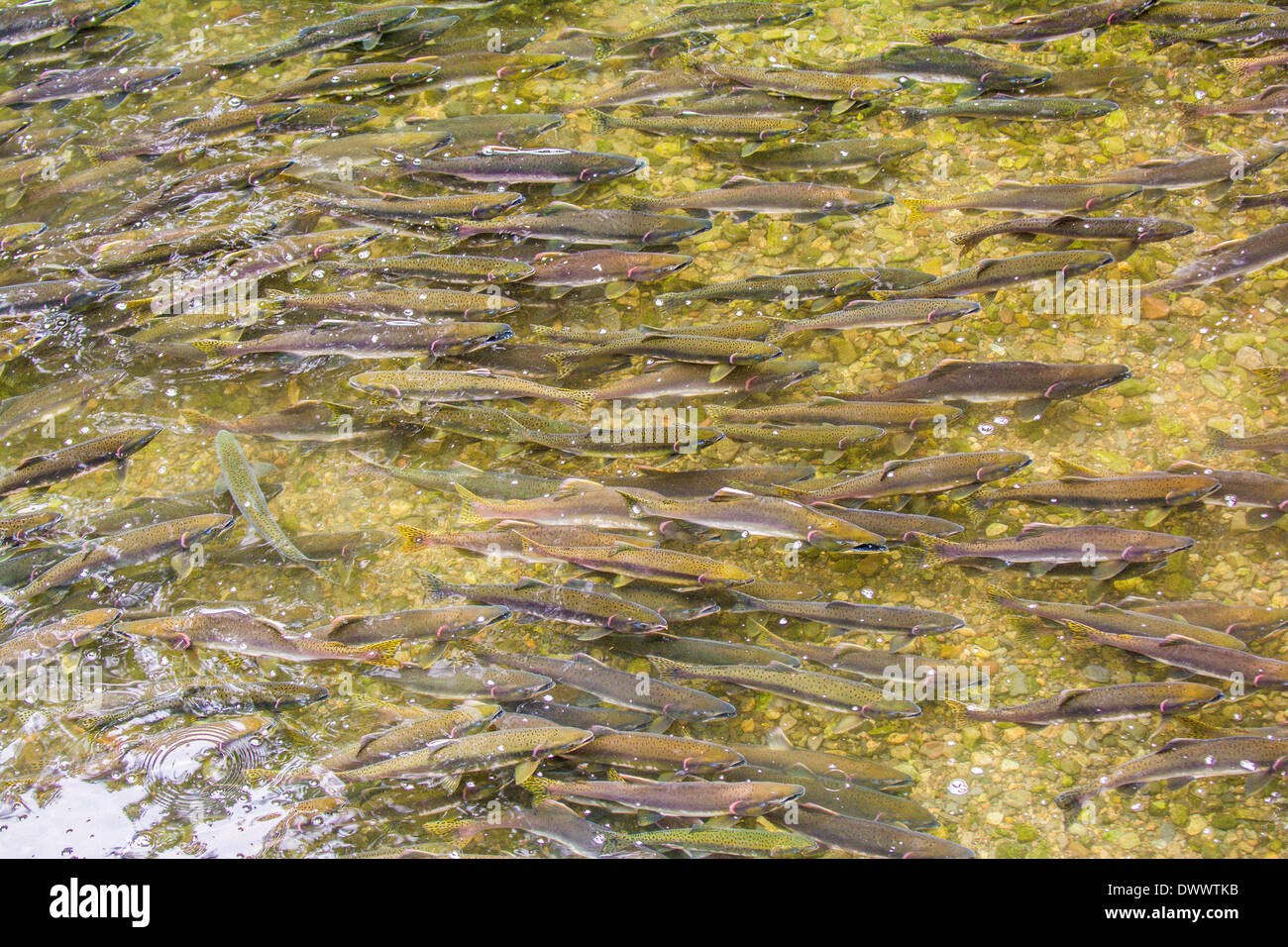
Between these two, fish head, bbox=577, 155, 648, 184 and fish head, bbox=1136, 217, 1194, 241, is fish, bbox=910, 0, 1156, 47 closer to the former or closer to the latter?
fish head, bbox=1136, 217, 1194, 241

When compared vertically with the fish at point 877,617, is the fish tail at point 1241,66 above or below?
above

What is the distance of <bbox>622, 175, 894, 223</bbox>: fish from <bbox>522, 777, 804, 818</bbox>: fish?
156 inches

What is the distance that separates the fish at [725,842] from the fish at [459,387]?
2.61 m

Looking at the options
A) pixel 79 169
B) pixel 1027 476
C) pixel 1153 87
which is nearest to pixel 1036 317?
pixel 1027 476

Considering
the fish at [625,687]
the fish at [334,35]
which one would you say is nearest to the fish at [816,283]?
the fish at [625,687]

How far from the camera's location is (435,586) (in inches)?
201

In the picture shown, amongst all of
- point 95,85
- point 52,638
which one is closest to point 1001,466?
point 52,638

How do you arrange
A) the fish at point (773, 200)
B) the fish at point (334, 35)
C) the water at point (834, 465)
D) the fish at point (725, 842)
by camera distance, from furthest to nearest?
the fish at point (334, 35), the fish at point (773, 200), the water at point (834, 465), the fish at point (725, 842)

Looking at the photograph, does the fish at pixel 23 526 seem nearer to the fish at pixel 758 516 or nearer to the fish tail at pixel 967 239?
the fish at pixel 758 516

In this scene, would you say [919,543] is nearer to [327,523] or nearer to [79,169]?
[327,523]

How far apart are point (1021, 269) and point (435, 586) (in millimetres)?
4161

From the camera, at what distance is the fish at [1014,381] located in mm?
→ 5426

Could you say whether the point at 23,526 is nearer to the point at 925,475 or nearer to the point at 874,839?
the point at 874,839

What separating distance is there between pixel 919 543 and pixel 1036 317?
200 centimetres
